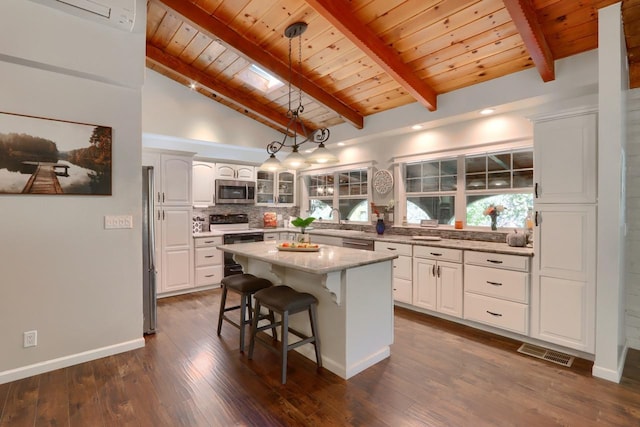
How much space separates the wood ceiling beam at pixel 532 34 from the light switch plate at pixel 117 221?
358 centimetres

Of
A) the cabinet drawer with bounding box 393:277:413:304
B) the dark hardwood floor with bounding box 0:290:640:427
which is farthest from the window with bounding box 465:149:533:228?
the dark hardwood floor with bounding box 0:290:640:427

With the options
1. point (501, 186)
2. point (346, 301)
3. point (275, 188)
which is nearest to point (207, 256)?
point (275, 188)

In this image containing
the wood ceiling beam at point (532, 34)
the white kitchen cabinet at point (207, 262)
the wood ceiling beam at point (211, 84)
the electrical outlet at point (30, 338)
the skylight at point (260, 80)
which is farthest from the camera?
the white kitchen cabinet at point (207, 262)

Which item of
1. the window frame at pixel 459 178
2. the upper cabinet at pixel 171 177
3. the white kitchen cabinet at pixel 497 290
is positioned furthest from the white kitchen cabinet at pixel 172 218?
the white kitchen cabinet at pixel 497 290

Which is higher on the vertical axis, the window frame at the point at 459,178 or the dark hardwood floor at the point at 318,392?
the window frame at the point at 459,178

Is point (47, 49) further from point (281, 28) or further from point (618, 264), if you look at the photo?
point (618, 264)

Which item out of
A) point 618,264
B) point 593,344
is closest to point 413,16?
point 618,264

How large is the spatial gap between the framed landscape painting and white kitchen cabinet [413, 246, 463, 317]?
3352 millimetres

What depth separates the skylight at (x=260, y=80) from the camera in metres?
4.46

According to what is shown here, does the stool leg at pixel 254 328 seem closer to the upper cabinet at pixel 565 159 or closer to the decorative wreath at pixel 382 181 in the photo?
the upper cabinet at pixel 565 159

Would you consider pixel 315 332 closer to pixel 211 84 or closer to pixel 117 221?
pixel 117 221

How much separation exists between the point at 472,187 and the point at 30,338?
4720 millimetres

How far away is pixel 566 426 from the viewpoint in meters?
1.82

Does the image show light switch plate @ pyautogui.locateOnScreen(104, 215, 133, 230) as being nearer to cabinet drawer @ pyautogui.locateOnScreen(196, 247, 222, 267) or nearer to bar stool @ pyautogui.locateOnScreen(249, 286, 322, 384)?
bar stool @ pyautogui.locateOnScreen(249, 286, 322, 384)
